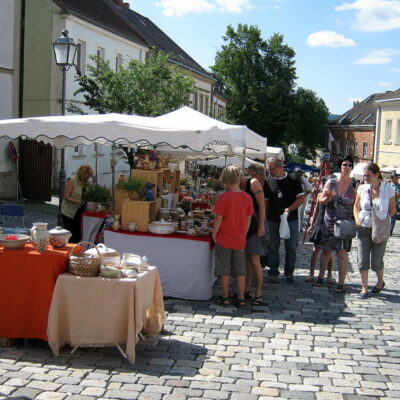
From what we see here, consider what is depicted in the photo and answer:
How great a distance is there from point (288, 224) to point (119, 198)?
7.88 feet

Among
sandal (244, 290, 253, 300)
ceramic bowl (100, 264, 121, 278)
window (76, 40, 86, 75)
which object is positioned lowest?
sandal (244, 290, 253, 300)

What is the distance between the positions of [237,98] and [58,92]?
91.6 feet

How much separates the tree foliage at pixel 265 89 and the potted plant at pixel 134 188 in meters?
41.4

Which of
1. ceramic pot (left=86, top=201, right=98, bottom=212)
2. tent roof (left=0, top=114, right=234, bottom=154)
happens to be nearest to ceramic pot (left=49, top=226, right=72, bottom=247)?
tent roof (left=0, top=114, right=234, bottom=154)

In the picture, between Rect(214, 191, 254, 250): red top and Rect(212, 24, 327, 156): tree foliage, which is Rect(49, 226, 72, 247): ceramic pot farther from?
Rect(212, 24, 327, 156): tree foliage

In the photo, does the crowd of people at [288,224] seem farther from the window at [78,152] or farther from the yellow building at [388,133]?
the yellow building at [388,133]

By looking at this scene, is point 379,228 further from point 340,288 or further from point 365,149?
point 365,149

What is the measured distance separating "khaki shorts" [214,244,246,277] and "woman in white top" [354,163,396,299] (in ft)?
6.18

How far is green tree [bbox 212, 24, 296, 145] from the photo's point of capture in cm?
4866

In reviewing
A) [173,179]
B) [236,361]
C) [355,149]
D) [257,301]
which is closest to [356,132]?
[355,149]

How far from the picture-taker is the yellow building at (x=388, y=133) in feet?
137

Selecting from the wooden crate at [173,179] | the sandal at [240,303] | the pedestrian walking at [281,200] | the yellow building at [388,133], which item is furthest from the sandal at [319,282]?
the yellow building at [388,133]

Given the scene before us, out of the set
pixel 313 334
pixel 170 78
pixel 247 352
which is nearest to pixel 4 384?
pixel 247 352

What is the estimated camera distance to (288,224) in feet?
27.1
